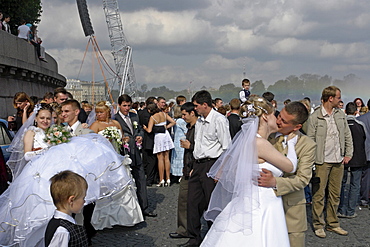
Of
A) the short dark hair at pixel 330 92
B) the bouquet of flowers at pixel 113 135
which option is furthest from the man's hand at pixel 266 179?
the bouquet of flowers at pixel 113 135

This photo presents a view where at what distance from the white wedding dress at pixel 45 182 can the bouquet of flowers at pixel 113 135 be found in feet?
2.52

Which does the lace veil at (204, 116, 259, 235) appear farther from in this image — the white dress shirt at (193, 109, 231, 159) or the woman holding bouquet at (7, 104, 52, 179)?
the woman holding bouquet at (7, 104, 52, 179)

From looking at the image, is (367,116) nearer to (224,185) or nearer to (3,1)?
(224,185)

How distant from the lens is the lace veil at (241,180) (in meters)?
4.10

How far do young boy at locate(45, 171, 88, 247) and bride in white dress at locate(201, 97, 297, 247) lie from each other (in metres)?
1.44

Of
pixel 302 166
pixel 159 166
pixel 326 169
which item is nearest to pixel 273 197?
pixel 302 166

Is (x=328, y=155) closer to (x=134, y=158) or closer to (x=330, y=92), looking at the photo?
(x=330, y=92)

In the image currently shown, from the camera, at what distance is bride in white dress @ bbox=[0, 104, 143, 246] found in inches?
205

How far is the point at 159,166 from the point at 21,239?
7.08m

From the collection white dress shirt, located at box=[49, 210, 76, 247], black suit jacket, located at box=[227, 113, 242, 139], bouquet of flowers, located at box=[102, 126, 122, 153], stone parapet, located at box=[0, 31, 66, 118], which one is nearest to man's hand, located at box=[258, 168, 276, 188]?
white dress shirt, located at box=[49, 210, 76, 247]

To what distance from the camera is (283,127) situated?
4285 millimetres

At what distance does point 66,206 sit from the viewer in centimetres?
339

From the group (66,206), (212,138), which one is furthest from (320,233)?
(66,206)

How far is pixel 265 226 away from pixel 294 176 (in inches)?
22.2
